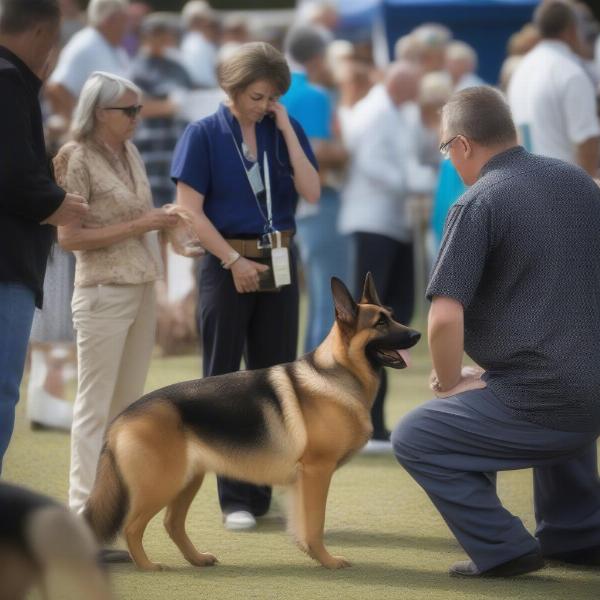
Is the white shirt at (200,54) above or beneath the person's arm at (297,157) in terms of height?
above

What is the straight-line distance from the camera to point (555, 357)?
167 inches

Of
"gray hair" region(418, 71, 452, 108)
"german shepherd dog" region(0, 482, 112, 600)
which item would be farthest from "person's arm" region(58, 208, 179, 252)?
"gray hair" region(418, 71, 452, 108)

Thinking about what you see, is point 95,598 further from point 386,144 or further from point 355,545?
point 386,144

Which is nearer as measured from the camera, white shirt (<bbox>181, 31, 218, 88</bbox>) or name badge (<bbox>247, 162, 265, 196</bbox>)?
name badge (<bbox>247, 162, 265, 196</bbox>)

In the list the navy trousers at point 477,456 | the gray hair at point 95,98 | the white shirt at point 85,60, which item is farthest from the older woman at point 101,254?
the white shirt at point 85,60

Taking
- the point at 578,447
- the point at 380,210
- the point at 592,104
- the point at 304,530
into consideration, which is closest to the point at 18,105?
the point at 304,530

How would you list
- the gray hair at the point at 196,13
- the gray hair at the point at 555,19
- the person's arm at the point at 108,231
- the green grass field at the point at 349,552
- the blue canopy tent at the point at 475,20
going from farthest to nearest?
the blue canopy tent at the point at 475,20, the gray hair at the point at 196,13, the gray hair at the point at 555,19, the person's arm at the point at 108,231, the green grass field at the point at 349,552

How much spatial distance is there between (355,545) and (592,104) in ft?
11.7

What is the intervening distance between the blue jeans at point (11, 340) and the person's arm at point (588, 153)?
4203mm

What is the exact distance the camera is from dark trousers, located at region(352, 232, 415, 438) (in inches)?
275

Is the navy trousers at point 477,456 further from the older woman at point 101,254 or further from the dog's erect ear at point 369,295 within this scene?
the older woman at point 101,254

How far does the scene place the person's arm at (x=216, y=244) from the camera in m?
5.14

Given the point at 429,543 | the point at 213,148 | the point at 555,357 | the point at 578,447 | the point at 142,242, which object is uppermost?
the point at 213,148

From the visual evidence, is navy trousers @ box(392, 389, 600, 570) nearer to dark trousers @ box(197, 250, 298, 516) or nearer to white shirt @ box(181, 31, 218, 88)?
dark trousers @ box(197, 250, 298, 516)
